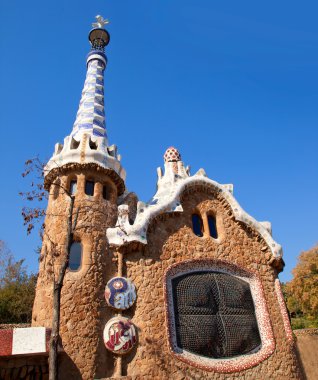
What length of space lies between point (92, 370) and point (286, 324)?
5073 millimetres

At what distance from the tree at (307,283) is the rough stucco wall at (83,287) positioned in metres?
13.8

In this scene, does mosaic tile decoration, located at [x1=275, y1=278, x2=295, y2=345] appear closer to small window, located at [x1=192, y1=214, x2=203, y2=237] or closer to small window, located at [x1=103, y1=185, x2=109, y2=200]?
small window, located at [x1=192, y1=214, x2=203, y2=237]

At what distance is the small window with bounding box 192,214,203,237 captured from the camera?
9.52 meters

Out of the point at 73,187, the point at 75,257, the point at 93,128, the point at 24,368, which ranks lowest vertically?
the point at 24,368

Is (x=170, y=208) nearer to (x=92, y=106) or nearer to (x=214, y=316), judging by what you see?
(x=214, y=316)

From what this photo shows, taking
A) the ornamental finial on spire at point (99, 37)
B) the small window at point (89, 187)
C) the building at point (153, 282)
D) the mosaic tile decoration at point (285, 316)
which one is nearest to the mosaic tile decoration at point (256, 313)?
the building at point (153, 282)

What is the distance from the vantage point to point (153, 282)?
787cm

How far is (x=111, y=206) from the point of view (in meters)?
8.68

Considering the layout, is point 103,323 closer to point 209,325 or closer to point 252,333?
point 209,325

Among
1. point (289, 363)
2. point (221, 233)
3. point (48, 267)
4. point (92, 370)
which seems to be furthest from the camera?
point (221, 233)

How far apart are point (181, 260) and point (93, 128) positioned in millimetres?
4461

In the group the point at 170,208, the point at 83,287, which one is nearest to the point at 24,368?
the point at 83,287

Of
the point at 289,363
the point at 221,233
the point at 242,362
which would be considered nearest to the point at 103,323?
the point at 242,362

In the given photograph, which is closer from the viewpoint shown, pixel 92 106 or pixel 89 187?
pixel 89 187
